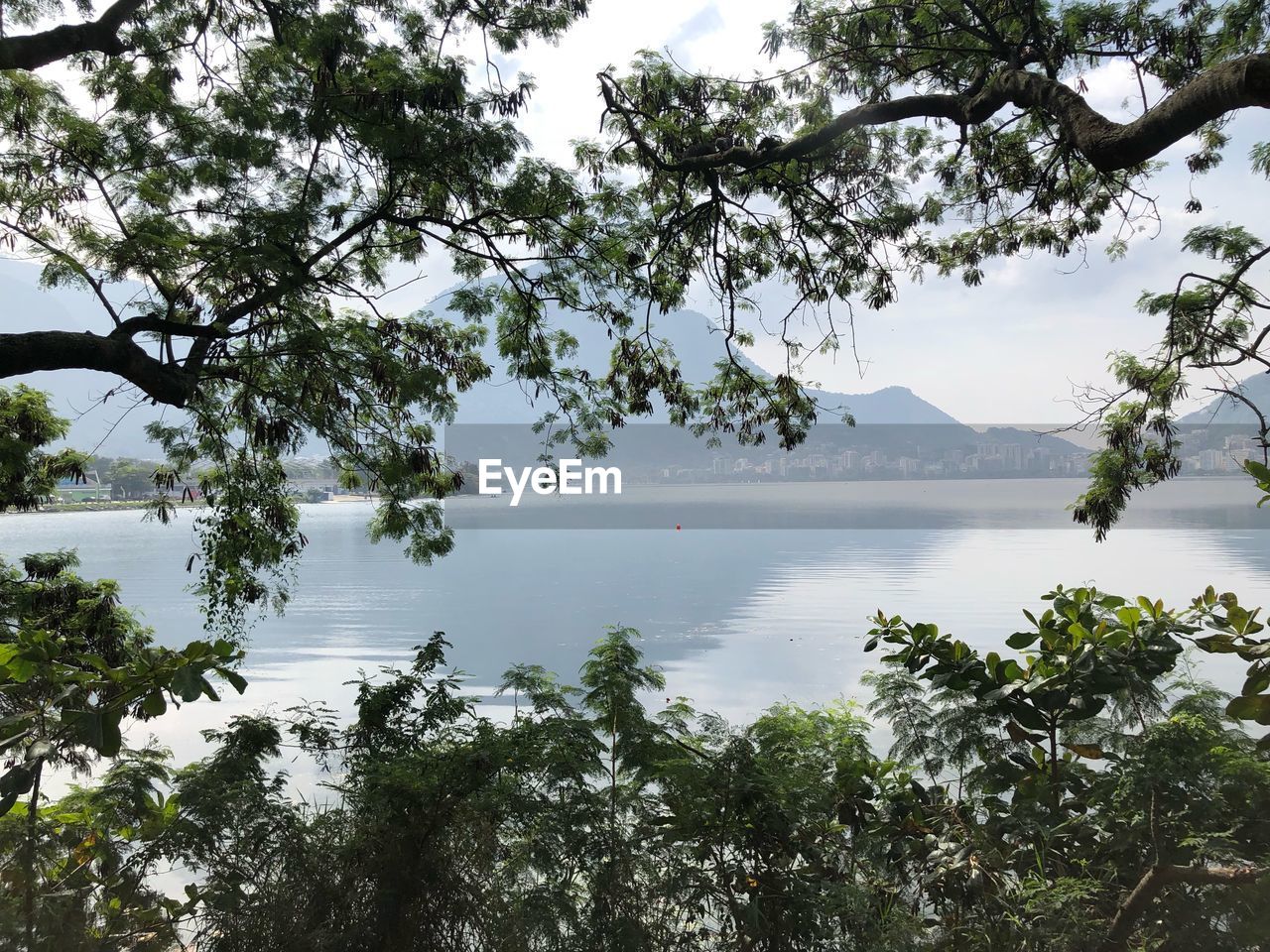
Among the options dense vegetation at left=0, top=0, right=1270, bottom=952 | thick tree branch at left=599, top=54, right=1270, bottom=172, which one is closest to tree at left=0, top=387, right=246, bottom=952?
dense vegetation at left=0, top=0, right=1270, bottom=952

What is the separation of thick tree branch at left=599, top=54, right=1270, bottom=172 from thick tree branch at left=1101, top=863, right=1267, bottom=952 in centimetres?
141

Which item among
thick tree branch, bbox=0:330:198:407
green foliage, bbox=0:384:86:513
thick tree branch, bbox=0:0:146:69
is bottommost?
green foliage, bbox=0:384:86:513

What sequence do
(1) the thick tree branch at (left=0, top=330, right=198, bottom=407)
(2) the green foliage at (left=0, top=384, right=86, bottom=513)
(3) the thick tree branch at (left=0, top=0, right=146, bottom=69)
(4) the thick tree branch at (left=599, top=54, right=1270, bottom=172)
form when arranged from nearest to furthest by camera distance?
(4) the thick tree branch at (left=599, top=54, right=1270, bottom=172) < (1) the thick tree branch at (left=0, top=330, right=198, bottom=407) < (3) the thick tree branch at (left=0, top=0, right=146, bottom=69) < (2) the green foliage at (left=0, top=384, right=86, bottom=513)

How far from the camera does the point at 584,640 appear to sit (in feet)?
32.6

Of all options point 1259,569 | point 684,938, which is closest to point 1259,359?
point 684,938

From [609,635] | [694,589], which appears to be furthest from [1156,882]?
[694,589]

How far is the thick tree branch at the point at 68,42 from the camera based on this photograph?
325 centimetres

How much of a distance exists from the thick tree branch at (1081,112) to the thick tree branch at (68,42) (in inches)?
97.3

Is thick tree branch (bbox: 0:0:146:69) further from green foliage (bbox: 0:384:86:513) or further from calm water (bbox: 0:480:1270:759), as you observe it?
calm water (bbox: 0:480:1270:759)

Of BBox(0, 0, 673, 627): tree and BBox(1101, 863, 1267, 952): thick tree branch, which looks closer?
BBox(1101, 863, 1267, 952): thick tree branch

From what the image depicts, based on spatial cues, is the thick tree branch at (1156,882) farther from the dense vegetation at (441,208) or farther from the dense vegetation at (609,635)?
the dense vegetation at (441,208)

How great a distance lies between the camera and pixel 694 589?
1449 cm

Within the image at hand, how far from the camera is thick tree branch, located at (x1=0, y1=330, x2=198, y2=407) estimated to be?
296 centimetres

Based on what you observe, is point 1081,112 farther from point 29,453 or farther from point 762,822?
point 29,453
